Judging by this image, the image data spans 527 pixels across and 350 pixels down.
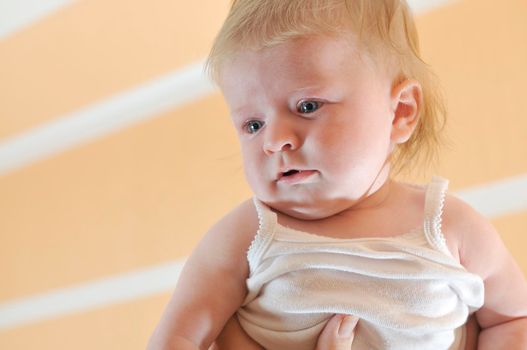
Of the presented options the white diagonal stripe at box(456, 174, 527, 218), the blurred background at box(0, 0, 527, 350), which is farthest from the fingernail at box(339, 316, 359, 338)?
the blurred background at box(0, 0, 527, 350)

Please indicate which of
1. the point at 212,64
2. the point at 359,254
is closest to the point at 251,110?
the point at 212,64

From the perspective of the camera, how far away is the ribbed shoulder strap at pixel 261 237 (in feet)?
2.92

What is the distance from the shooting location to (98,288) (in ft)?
5.45

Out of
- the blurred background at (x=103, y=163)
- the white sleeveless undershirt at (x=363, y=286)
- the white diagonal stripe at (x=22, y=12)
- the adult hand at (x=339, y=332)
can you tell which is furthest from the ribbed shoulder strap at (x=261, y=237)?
the white diagonal stripe at (x=22, y=12)

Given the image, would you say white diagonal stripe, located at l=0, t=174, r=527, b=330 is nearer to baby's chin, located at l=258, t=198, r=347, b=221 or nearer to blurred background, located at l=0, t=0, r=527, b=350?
blurred background, located at l=0, t=0, r=527, b=350

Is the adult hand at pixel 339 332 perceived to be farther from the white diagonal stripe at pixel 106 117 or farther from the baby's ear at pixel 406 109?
the white diagonal stripe at pixel 106 117

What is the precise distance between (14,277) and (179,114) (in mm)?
560

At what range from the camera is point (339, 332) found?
2.75ft

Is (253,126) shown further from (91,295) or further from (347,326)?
(91,295)

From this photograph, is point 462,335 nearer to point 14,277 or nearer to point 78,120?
point 78,120

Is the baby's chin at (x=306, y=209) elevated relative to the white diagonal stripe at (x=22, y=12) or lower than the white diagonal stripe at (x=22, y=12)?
lower

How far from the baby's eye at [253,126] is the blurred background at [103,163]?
594 millimetres

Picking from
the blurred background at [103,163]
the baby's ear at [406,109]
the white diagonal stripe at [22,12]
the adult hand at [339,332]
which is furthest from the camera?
the white diagonal stripe at [22,12]

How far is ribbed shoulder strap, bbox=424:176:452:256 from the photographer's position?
888 millimetres
